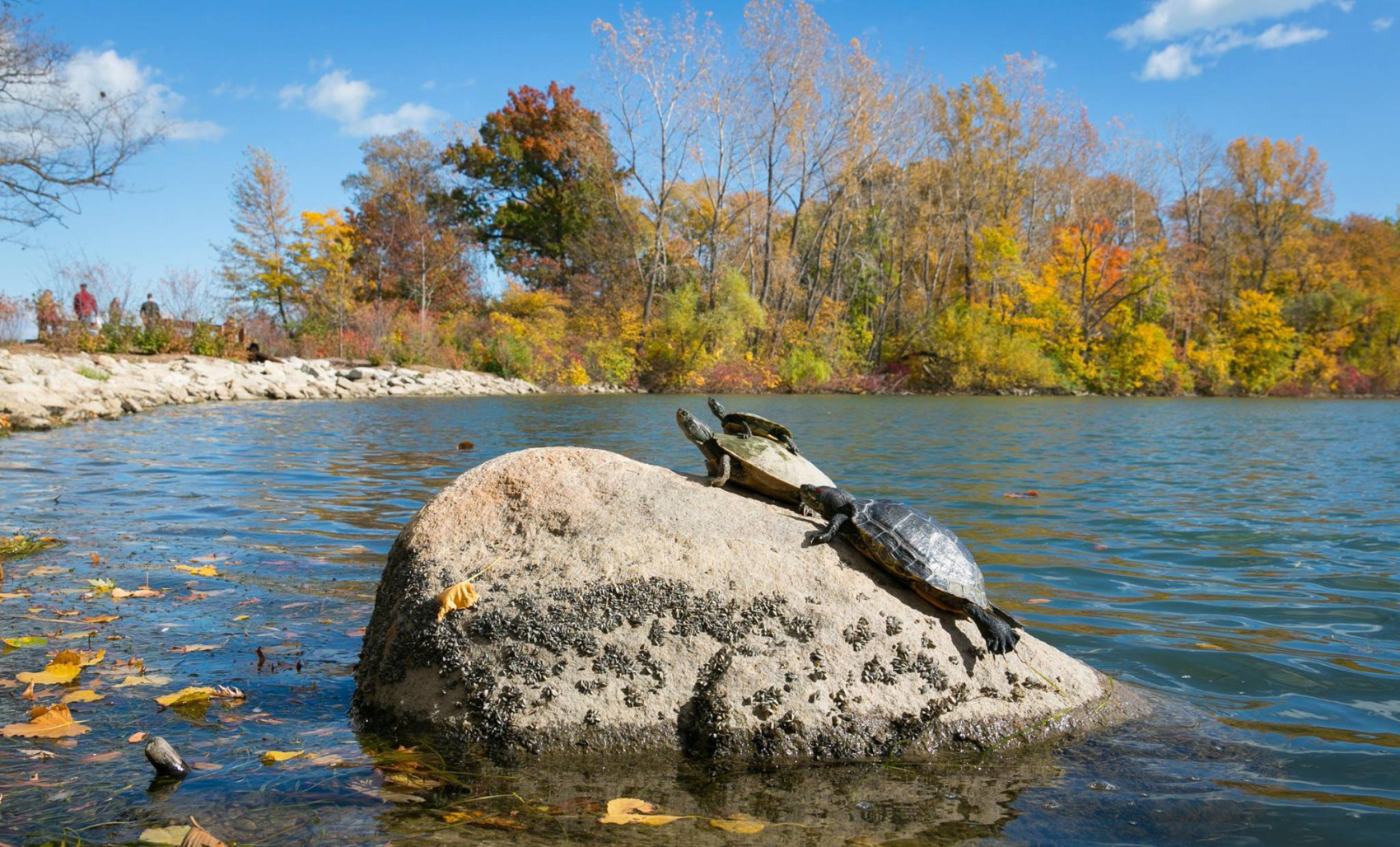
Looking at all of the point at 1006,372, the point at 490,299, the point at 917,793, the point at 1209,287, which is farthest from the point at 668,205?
the point at 917,793

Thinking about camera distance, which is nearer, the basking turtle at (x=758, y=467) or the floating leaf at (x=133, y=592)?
the basking turtle at (x=758, y=467)

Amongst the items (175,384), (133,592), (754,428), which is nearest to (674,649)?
(754,428)

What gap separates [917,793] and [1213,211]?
64107mm

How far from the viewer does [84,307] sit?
28.2 metres

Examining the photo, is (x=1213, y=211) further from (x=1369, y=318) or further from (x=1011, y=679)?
(x=1011, y=679)

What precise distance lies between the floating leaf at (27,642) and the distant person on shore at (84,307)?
29.1 m

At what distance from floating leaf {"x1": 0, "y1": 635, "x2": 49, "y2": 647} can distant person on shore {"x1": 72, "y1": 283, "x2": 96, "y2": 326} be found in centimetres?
2913

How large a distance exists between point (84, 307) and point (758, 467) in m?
31.7

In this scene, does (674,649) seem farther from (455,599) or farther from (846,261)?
(846,261)

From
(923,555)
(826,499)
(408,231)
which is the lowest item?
(923,555)

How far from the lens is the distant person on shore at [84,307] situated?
2800 cm

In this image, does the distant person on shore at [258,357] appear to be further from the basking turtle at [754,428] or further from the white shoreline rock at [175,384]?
the basking turtle at [754,428]

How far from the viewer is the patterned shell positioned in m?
3.90

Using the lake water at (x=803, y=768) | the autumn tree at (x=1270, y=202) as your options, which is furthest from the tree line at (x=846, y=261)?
the lake water at (x=803, y=768)
